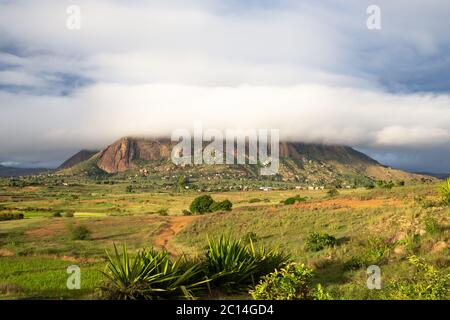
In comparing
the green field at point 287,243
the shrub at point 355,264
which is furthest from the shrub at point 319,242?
the shrub at point 355,264

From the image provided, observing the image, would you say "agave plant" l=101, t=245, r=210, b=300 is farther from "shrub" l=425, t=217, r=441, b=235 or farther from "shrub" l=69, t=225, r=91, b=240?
"shrub" l=69, t=225, r=91, b=240

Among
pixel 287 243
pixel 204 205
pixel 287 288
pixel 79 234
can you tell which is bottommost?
pixel 204 205

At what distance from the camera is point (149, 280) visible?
10242 millimetres

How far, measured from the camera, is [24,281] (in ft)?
53.0

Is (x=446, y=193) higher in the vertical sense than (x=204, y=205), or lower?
higher

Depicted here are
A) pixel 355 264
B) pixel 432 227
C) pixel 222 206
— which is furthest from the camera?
pixel 222 206

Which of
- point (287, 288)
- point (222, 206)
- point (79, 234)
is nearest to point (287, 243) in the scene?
point (287, 288)

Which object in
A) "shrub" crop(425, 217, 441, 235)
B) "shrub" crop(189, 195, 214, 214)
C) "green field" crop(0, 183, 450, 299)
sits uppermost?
"shrub" crop(425, 217, 441, 235)

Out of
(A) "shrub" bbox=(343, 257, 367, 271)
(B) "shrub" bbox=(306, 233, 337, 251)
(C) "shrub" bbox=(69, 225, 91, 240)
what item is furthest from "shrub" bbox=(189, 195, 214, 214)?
(A) "shrub" bbox=(343, 257, 367, 271)

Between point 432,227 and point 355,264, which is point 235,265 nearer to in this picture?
point 355,264

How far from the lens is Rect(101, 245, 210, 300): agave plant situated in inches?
398

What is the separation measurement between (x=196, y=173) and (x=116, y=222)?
154m

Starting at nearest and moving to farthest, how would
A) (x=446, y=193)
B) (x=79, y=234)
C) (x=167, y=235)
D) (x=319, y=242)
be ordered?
1. (x=319, y=242)
2. (x=446, y=193)
3. (x=79, y=234)
4. (x=167, y=235)
